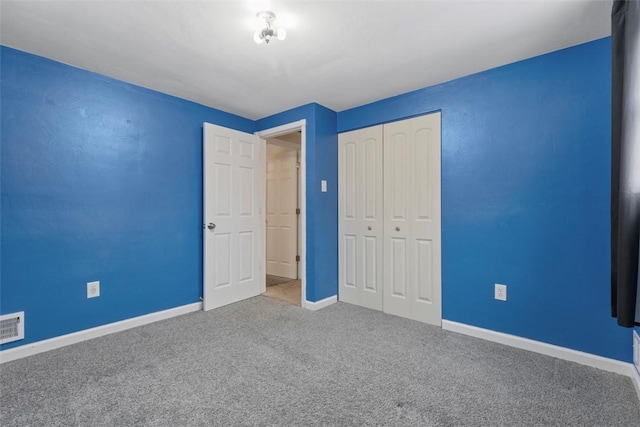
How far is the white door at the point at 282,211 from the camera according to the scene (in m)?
4.71

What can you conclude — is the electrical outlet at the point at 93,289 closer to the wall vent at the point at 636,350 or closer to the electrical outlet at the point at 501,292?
the electrical outlet at the point at 501,292

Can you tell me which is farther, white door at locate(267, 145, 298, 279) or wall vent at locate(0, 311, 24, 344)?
white door at locate(267, 145, 298, 279)

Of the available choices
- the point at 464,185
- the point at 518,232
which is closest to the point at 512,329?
the point at 518,232

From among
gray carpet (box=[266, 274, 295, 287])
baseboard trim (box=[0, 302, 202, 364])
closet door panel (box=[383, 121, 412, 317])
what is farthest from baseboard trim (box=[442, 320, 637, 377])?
baseboard trim (box=[0, 302, 202, 364])

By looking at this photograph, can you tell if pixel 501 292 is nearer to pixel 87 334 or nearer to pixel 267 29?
pixel 267 29

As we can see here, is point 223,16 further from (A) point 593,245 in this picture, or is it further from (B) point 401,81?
(A) point 593,245

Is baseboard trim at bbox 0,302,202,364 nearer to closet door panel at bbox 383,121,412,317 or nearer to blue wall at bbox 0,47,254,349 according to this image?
blue wall at bbox 0,47,254,349

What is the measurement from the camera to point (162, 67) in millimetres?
2400

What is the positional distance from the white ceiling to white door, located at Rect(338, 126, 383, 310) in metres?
0.73

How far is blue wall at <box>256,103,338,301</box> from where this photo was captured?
3250mm

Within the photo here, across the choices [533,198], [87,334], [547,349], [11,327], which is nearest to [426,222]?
[533,198]

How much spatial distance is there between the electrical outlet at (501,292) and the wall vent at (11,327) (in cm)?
360

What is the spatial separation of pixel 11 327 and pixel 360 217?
9.90 feet

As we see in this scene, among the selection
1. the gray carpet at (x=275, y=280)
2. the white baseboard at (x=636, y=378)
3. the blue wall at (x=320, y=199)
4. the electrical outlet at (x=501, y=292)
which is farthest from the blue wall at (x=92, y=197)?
the white baseboard at (x=636, y=378)
